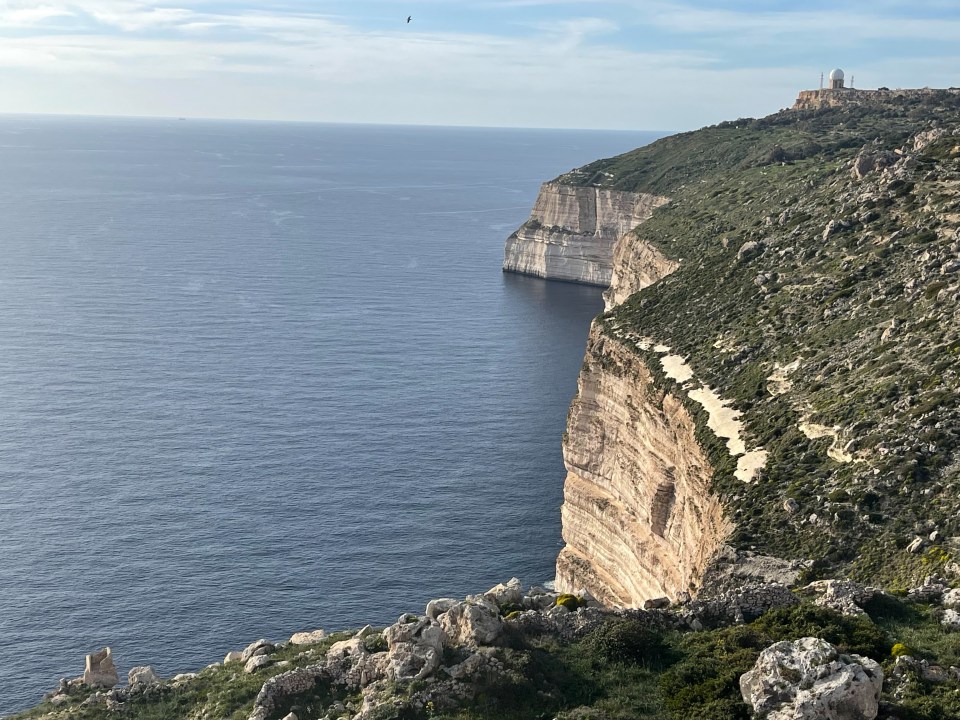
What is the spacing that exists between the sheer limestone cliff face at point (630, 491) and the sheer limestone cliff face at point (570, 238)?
356 feet

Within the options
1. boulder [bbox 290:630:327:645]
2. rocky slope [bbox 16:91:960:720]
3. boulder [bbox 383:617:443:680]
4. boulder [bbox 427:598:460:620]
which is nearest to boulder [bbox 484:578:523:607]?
rocky slope [bbox 16:91:960:720]

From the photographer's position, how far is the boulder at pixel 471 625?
1190 inches

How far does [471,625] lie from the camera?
30.5 meters

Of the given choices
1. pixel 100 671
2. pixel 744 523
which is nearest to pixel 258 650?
pixel 100 671

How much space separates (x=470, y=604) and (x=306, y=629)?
3311 cm

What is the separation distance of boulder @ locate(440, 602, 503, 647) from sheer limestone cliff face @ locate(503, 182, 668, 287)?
14565 cm

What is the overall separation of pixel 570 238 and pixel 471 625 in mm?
152602

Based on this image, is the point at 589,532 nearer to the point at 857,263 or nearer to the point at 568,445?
the point at 568,445

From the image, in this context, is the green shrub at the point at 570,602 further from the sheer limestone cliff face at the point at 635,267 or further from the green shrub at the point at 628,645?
the sheer limestone cliff face at the point at 635,267

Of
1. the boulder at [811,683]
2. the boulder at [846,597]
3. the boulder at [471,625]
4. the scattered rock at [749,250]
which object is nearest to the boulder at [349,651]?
the boulder at [471,625]

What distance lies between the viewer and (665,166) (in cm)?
17625

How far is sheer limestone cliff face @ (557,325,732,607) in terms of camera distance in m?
48.3

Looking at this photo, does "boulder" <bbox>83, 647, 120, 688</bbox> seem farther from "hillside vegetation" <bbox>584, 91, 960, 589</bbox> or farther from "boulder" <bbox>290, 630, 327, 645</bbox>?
"hillside vegetation" <bbox>584, 91, 960, 589</bbox>

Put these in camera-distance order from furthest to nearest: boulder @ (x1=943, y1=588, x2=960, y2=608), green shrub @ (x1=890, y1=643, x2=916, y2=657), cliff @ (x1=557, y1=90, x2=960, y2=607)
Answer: cliff @ (x1=557, y1=90, x2=960, y2=607) → boulder @ (x1=943, y1=588, x2=960, y2=608) → green shrub @ (x1=890, y1=643, x2=916, y2=657)
